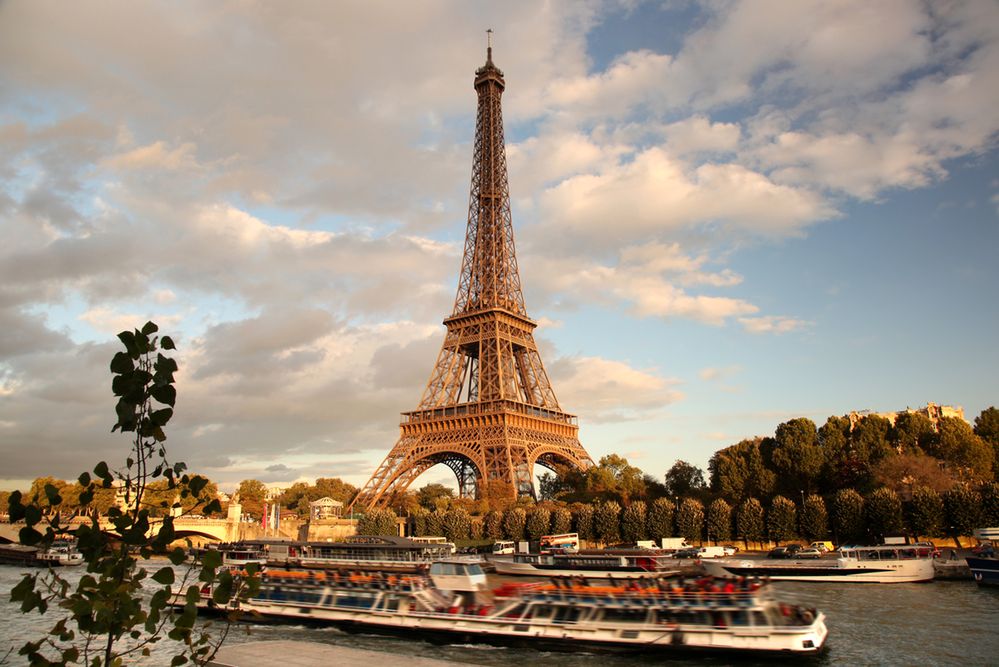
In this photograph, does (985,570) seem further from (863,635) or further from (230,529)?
(230,529)

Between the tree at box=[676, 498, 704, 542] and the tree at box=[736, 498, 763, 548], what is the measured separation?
3.69m

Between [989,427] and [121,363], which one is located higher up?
[989,427]

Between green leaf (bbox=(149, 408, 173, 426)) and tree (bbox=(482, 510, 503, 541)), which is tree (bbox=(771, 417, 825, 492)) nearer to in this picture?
tree (bbox=(482, 510, 503, 541))

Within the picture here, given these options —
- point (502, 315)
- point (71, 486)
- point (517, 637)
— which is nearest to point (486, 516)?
point (502, 315)

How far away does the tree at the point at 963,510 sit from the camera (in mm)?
56938

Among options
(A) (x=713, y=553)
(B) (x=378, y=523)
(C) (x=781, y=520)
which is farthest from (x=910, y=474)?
(B) (x=378, y=523)

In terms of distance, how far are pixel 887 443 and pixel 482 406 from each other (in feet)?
147

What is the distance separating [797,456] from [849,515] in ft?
42.0

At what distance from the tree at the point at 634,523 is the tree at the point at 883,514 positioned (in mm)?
19830

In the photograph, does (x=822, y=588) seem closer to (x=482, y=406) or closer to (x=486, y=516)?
(x=486, y=516)

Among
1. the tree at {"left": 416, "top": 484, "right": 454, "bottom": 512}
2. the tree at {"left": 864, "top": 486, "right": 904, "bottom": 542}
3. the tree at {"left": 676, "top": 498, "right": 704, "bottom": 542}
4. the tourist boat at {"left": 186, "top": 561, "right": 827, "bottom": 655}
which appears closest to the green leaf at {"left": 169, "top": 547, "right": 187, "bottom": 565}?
the tourist boat at {"left": 186, "top": 561, "right": 827, "bottom": 655}

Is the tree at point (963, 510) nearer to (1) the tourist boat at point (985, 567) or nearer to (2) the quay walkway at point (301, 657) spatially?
(1) the tourist boat at point (985, 567)

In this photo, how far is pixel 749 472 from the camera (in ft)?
247

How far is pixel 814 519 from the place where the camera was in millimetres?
62125
